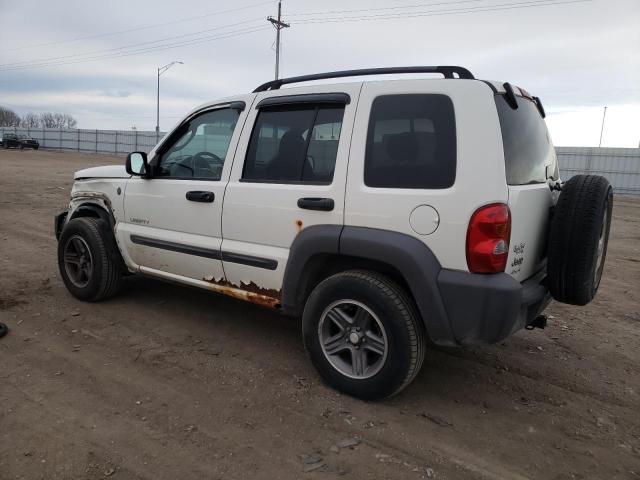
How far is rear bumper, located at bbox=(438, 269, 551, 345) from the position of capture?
2.62 meters

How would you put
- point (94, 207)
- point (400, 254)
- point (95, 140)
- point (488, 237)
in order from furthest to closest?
1. point (95, 140)
2. point (94, 207)
3. point (400, 254)
4. point (488, 237)

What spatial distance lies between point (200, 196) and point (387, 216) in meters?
1.59

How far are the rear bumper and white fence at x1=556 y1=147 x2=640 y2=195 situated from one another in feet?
79.4

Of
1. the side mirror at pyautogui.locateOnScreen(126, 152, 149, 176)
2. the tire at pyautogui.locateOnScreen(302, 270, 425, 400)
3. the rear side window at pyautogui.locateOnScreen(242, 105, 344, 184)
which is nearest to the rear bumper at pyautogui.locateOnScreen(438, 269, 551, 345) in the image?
the tire at pyautogui.locateOnScreen(302, 270, 425, 400)

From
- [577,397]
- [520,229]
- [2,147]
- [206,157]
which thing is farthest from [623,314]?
[2,147]

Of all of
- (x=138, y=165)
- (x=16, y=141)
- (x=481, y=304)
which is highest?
(x=16, y=141)

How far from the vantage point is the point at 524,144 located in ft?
9.75

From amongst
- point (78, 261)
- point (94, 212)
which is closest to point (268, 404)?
A: point (78, 261)

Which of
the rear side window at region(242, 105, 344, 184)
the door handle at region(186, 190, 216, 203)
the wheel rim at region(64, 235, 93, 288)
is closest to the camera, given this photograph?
the rear side window at region(242, 105, 344, 184)

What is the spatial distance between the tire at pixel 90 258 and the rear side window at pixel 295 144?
1.81 m

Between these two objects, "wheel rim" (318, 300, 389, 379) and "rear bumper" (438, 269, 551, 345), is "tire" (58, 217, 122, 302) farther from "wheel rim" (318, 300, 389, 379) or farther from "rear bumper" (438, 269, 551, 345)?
"rear bumper" (438, 269, 551, 345)

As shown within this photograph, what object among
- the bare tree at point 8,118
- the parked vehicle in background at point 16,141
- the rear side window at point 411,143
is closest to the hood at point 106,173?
the rear side window at point 411,143

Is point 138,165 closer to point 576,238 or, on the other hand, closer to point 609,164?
point 576,238

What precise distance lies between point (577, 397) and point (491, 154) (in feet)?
5.92
